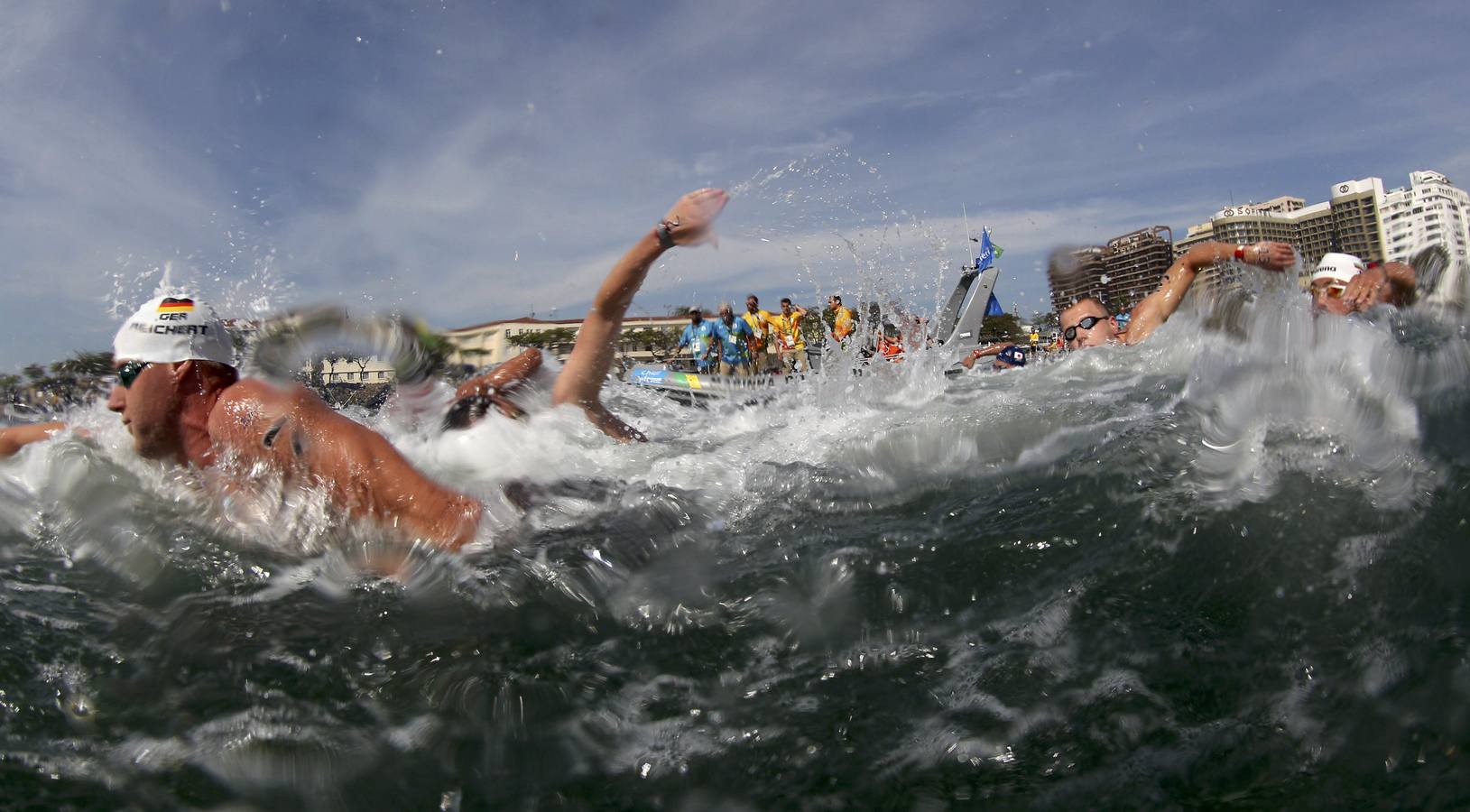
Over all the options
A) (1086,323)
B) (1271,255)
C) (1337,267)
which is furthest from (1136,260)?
(1271,255)

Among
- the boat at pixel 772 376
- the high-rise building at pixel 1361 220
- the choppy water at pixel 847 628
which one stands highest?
the high-rise building at pixel 1361 220

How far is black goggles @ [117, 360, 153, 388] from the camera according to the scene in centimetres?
233

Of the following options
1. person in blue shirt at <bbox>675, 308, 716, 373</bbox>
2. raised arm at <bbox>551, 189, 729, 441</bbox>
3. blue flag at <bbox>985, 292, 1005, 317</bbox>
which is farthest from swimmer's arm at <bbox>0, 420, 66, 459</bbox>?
blue flag at <bbox>985, 292, 1005, 317</bbox>

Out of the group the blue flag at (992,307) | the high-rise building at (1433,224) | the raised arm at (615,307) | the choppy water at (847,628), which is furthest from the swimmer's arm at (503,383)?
the blue flag at (992,307)

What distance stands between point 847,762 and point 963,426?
136 centimetres

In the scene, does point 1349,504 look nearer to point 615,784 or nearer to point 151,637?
point 615,784

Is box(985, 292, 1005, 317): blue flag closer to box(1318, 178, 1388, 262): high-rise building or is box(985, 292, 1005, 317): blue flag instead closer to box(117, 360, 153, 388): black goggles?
box(1318, 178, 1388, 262): high-rise building

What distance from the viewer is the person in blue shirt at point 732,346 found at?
28.1 ft

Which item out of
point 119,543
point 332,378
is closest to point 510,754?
point 119,543

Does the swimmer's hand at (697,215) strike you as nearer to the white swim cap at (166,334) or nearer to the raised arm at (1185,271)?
the white swim cap at (166,334)

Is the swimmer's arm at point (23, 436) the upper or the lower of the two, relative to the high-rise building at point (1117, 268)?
lower

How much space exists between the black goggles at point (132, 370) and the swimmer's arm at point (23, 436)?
28.8 inches

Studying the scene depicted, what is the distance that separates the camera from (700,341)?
8508mm

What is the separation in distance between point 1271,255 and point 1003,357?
3937 mm
